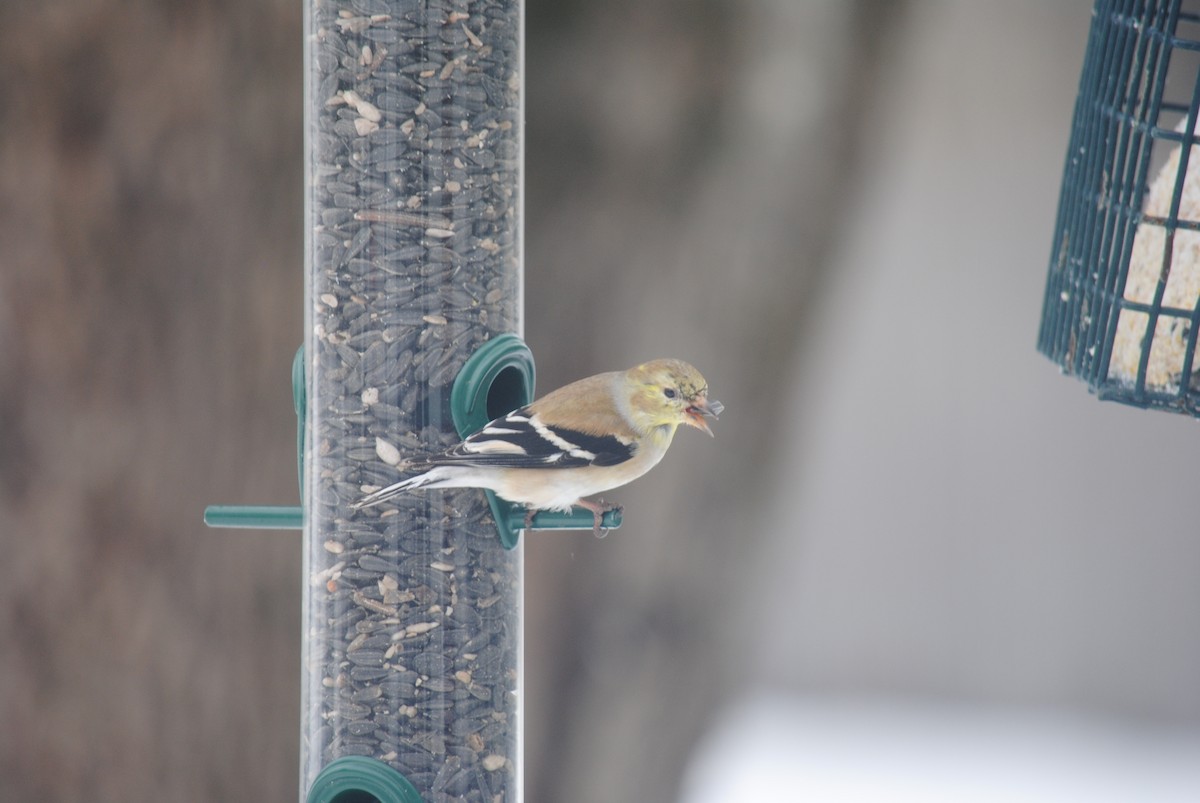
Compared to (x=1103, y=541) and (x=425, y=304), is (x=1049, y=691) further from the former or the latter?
(x=425, y=304)

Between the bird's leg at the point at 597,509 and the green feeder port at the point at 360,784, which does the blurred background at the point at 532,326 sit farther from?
the green feeder port at the point at 360,784

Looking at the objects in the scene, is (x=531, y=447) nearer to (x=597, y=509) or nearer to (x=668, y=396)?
(x=597, y=509)

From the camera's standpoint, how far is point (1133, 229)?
2.65 metres

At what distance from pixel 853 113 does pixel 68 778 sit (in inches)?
104

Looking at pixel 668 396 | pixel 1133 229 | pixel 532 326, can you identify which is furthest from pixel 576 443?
pixel 1133 229

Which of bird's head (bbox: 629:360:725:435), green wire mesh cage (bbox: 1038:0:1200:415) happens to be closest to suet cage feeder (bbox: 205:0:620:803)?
bird's head (bbox: 629:360:725:435)

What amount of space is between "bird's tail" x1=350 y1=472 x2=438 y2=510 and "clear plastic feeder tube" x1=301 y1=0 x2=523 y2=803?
0.05 m

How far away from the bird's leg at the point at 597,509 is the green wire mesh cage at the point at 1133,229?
0.99m

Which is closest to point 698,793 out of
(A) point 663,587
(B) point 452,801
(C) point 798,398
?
(A) point 663,587

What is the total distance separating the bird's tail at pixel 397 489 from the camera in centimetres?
223

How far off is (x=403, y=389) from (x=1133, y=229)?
151 centimetres

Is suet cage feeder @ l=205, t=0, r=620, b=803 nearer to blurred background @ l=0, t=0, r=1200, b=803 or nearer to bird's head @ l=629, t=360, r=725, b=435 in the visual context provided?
bird's head @ l=629, t=360, r=725, b=435

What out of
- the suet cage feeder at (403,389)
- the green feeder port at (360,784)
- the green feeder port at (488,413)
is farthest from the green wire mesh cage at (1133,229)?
the green feeder port at (360,784)

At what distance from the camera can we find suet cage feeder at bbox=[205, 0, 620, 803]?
234cm
